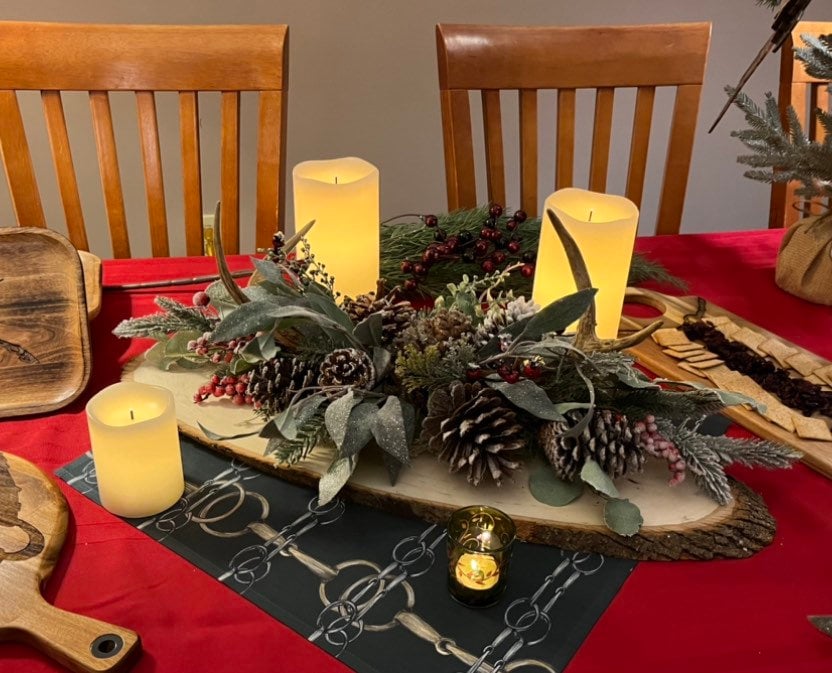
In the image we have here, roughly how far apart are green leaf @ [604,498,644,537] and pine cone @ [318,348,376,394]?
0.22 metres

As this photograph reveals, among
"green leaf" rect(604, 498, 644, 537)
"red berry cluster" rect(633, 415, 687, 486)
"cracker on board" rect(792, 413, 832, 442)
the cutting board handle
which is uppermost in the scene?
"red berry cluster" rect(633, 415, 687, 486)

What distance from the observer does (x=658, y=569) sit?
62 cm

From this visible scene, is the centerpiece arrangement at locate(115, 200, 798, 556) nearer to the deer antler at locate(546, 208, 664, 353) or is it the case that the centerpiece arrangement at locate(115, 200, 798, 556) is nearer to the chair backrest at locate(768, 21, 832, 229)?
the deer antler at locate(546, 208, 664, 353)

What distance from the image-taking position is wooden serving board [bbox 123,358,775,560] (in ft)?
2.06

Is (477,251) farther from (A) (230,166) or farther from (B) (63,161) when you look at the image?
(B) (63,161)

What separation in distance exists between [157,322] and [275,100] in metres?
0.51

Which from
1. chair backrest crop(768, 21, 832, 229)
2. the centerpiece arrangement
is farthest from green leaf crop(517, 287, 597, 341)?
chair backrest crop(768, 21, 832, 229)

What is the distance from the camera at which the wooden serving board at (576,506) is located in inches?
24.8

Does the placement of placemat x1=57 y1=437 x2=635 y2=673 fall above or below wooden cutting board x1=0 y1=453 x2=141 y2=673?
below

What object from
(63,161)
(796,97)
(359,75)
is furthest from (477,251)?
(359,75)

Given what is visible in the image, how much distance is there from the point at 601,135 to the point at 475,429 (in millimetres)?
815

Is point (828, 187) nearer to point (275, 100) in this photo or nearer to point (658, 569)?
point (658, 569)

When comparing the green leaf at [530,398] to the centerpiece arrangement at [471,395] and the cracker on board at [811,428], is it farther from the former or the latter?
the cracker on board at [811,428]

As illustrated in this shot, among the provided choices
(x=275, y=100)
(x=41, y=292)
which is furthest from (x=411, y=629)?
(x=275, y=100)
